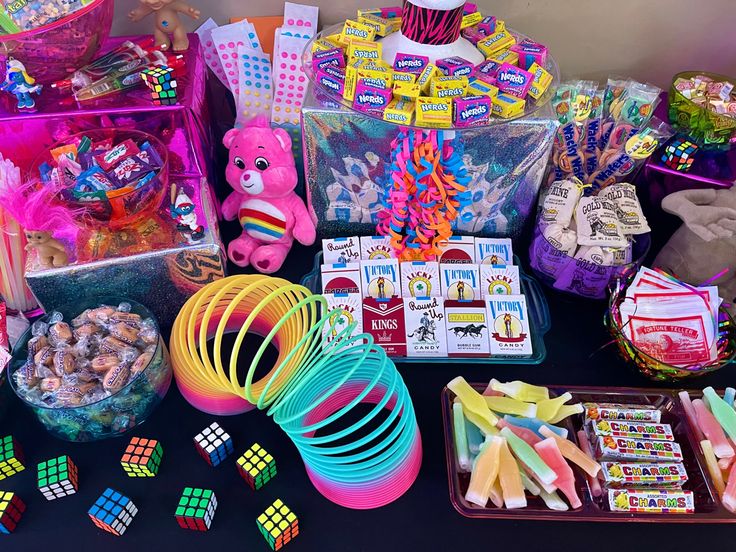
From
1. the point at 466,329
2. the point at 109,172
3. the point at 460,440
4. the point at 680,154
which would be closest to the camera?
the point at 460,440

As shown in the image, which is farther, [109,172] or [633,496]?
[109,172]

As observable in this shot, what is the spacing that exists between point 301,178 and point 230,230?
254mm

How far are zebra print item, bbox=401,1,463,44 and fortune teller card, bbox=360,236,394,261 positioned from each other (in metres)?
0.52

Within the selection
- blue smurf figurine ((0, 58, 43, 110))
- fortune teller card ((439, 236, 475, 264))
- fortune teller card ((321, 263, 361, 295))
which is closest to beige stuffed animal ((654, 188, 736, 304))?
fortune teller card ((439, 236, 475, 264))

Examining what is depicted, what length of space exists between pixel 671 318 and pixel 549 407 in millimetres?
390

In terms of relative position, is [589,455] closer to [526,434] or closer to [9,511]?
[526,434]

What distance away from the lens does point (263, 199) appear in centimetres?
162

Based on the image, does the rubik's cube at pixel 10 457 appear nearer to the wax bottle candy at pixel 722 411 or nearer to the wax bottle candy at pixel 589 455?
the wax bottle candy at pixel 589 455

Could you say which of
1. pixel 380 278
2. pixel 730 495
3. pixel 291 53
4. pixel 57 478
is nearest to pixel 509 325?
pixel 380 278

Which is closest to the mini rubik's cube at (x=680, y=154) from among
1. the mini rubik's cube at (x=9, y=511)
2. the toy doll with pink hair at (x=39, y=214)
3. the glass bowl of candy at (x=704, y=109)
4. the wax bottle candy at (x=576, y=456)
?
the glass bowl of candy at (x=704, y=109)

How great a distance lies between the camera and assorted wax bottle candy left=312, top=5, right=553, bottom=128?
1283 mm

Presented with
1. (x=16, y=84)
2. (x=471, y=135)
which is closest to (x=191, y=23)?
(x=16, y=84)

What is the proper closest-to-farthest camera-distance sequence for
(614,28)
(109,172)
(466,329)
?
(109,172) → (466,329) → (614,28)

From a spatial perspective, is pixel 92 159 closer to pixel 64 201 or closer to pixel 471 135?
pixel 64 201
